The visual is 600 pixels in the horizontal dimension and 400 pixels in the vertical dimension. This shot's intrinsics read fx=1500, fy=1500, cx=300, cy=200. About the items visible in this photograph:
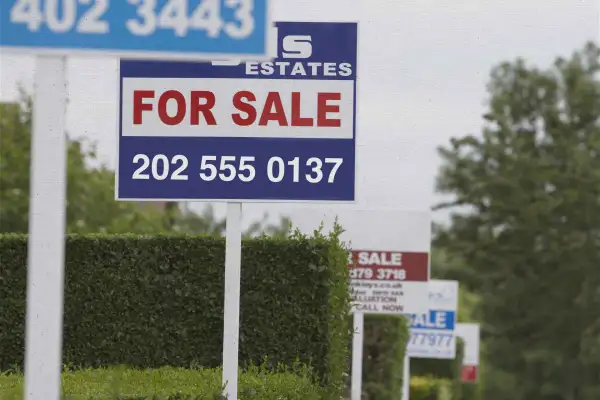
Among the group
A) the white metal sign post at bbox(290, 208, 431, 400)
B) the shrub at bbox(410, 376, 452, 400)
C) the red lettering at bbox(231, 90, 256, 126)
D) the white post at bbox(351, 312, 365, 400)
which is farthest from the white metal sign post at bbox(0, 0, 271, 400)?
the shrub at bbox(410, 376, 452, 400)

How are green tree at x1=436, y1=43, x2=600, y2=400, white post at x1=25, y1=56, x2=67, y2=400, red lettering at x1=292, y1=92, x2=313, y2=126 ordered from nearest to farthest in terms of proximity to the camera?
white post at x1=25, y1=56, x2=67, y2=400 < red lettering at x1=292, y1=92, x2=313, y2=126 < green tree at x1=436, y1=43, x2=600, y2=400

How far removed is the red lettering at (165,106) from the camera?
9258mm

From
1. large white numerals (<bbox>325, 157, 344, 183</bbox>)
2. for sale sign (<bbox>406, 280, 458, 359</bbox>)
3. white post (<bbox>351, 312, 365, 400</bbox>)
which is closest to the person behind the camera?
large white numerals (<bbox>325, 157, 344, 183</bbox>)

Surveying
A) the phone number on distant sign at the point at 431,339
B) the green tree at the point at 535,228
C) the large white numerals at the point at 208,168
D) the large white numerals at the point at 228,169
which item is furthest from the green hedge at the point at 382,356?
the green tree at the point at 535,228

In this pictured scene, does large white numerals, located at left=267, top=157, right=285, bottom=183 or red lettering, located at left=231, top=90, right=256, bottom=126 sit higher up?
red lettering, located at left=231, top=90, right=256, bottom=126

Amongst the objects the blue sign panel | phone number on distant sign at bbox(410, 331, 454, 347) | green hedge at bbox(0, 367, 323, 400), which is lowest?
phone number on distant sign at bbox(410, 331, 454, 347)

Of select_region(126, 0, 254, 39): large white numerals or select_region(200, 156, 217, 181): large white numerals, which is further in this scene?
select_region(200, 156, 217, 181): large white numerals

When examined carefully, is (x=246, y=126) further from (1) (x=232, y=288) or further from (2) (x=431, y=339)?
(2) (x=431, y=339)

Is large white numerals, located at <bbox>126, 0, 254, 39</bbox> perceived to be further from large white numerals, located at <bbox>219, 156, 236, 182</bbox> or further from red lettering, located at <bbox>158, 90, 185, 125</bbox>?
large white numerals, located at <bbox>219, 156, 236, 182</bbox>

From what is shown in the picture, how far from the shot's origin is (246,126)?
9.43m

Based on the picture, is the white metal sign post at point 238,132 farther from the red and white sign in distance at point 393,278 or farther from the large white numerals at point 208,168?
the red and white sign in distance at point 393,278

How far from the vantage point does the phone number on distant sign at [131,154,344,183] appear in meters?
9.43

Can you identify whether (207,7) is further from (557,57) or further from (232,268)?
(557,57)

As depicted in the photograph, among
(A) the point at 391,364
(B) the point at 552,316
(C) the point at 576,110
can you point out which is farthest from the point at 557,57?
(A) the point at 391,364
